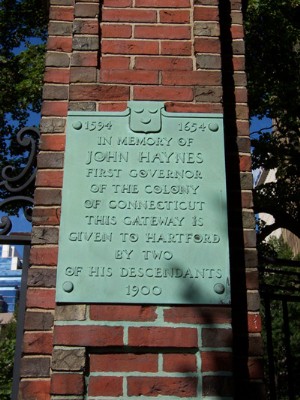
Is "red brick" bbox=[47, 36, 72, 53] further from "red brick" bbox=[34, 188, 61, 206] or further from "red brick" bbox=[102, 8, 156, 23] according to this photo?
"red brick" bbox=[34, 188, 61, 206]

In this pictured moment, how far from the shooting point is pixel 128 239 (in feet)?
7.29

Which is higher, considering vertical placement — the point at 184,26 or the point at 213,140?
the point at 184,26

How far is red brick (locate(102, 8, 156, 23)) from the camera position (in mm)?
2688

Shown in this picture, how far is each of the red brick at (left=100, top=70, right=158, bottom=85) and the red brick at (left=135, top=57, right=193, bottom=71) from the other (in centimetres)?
4

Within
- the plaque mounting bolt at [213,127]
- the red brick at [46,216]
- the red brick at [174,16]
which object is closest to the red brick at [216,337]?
the red brick at [46,216]

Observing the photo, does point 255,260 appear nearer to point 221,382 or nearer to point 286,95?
point 221,382

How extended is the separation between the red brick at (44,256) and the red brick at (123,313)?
32 centimetres

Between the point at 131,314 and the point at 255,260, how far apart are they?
680mm

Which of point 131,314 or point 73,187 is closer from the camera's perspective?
point 131,314

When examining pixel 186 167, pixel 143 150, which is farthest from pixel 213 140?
pixel 143 150

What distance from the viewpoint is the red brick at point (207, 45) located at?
261cm

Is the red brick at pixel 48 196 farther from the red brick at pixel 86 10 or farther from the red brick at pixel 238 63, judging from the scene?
the red brick at pixel 238 63

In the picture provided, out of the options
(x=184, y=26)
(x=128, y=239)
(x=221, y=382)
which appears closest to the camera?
(x=221, y=382)

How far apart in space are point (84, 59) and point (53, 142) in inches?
19.0
